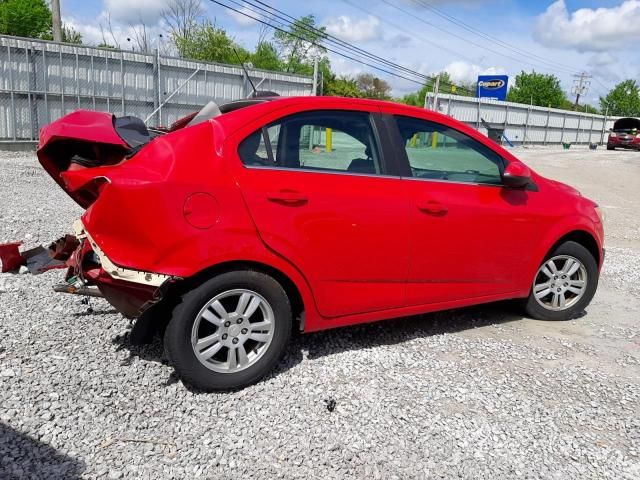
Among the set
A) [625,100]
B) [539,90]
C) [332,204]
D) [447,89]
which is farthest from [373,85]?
[332,204]

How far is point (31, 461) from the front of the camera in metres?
2.56

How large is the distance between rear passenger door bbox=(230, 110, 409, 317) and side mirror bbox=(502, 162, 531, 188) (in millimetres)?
921

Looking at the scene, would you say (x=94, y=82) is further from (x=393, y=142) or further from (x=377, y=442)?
(x=377, y=442)

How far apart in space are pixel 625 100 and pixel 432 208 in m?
98.6

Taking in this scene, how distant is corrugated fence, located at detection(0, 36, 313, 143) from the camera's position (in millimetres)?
14273

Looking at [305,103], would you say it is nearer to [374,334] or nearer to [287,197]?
[287,197]

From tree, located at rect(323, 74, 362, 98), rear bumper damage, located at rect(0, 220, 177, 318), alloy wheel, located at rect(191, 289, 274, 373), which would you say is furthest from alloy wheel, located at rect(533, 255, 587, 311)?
tree, located at rect(323, 74, 362, 98)

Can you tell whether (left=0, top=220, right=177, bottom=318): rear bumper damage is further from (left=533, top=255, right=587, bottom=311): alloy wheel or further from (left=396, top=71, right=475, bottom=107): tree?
(left=396, top=71, right=475, bottom=107): tree

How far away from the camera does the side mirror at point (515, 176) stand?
13.2ft

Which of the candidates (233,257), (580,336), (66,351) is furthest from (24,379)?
(580,336)

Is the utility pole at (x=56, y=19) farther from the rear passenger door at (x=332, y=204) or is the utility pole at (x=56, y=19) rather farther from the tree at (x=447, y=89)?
the tree at (x=447, y=89)

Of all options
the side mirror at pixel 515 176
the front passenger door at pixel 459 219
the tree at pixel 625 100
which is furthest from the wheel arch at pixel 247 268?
the tree at pixel 625 100

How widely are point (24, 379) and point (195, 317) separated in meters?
1.12

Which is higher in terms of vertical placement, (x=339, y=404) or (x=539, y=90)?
(x=539, y=90)
